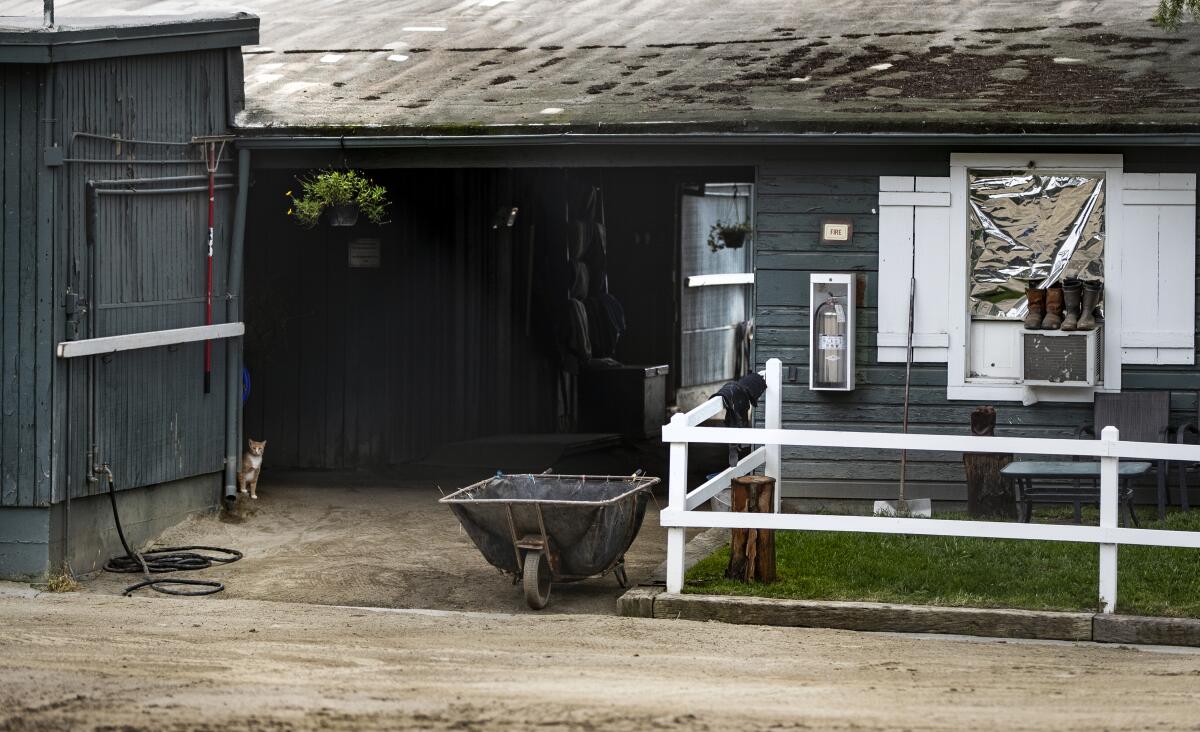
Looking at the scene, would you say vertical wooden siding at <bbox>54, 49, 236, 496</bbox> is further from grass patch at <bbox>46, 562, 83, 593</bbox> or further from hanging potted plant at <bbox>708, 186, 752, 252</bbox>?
hanging potted plant at <bbox>708, 186, 752, 252</bbox>

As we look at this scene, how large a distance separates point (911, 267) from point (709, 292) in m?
9.46

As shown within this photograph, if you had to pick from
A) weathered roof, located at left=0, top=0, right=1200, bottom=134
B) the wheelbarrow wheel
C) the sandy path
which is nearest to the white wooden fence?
the sandy path

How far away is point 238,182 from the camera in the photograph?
12328 millimetres

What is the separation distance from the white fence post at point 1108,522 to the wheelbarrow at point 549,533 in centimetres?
265

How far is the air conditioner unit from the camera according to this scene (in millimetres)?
11461

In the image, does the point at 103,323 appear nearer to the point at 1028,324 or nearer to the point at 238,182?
the point at 238,182

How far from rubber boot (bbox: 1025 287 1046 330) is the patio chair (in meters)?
0.70

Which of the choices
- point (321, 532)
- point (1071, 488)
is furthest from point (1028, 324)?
point (321, 532)

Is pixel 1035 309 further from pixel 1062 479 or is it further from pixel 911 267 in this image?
pixel 1062 479

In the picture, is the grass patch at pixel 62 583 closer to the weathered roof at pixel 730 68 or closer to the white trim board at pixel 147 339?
the white trim board at pixel 147 339

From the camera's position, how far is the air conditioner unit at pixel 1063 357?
11.5m

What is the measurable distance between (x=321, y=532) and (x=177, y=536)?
1054mm

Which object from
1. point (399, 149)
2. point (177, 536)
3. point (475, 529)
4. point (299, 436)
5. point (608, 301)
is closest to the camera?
point (475, 529)

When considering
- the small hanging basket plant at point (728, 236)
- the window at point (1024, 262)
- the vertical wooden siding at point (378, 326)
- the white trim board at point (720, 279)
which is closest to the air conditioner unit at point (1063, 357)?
the window at point (1024, 262)
